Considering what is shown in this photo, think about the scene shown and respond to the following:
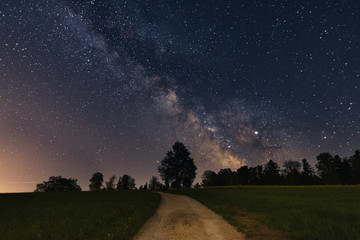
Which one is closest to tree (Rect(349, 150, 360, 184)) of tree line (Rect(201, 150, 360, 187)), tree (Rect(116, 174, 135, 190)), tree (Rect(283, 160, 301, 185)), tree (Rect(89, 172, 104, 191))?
tree line (Rect(201, 150, 360, 187))

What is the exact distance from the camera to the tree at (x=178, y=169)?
80.1m

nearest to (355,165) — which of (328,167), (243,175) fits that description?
(328,167)

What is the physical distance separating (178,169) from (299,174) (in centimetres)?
6264

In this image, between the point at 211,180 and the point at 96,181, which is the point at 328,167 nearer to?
the point at 211,180

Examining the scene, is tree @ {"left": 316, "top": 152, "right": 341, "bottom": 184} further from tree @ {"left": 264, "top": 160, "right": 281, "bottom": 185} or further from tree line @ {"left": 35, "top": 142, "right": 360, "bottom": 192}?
tree @ {"left": 264, "top": 160, "right": 281, "bottom": 185}

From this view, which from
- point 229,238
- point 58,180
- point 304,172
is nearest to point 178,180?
point 304,172

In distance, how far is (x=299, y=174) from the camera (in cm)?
10175

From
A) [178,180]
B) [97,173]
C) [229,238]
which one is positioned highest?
[97,173]

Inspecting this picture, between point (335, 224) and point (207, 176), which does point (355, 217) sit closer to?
point (335, 224)

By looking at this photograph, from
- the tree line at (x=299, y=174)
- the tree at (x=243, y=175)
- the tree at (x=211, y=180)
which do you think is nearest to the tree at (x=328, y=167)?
the tree line at (x=299, y=174)

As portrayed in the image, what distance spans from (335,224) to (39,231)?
586 inches

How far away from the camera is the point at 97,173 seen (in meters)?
149

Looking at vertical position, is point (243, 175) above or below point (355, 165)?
above

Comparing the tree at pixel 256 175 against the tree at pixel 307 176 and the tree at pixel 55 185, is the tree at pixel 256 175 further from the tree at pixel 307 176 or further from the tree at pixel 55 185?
the tree at pixel 55 185
